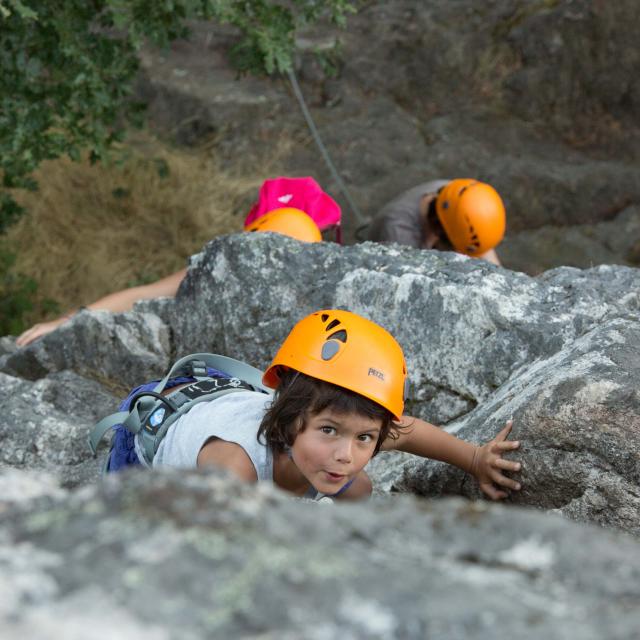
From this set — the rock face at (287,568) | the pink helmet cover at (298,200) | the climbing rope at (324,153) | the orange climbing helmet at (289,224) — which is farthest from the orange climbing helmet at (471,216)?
the rock face at (287,568)

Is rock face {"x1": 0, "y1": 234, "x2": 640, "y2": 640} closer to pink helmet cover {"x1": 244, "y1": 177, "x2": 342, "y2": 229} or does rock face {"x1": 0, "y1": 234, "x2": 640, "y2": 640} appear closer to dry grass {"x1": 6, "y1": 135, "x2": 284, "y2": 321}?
pink helmet cover {"x1": 244, "y1": 177, "x2": 342, "y2": 229}

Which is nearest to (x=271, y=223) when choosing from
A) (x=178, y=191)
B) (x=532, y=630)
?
(x=532, y=630)

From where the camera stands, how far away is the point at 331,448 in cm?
269

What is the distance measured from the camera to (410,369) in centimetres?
356

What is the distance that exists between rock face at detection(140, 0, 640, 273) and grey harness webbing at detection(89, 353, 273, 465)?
586 cm

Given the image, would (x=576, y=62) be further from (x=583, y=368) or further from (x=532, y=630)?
(x=532, y=630)

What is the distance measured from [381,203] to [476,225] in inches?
126

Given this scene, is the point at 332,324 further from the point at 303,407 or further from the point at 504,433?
the point at 504,433

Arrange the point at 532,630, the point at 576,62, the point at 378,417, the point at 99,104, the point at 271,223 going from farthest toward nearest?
the point at 576,62
the point at 99,104
the point at 271,223
the point at 378,417
the point at 532,630

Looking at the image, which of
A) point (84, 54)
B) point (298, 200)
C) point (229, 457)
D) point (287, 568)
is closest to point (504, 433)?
point (229, 457)

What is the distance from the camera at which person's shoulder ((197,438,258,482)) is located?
2.76 meters

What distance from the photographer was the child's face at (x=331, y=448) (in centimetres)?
268

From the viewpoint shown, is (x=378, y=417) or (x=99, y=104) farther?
(x=99, y=104)

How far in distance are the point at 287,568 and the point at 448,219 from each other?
5.16 meters
